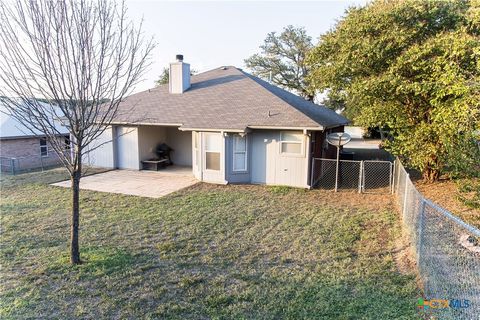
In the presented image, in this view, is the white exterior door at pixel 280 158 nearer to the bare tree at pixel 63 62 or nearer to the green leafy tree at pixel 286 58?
the bare tree at pixel 63 62

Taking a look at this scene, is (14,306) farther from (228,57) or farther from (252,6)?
(228,57)

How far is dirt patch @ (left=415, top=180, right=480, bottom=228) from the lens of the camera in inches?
298

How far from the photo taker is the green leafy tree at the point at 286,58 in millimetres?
33500

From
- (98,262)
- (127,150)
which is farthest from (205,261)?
(127,150)

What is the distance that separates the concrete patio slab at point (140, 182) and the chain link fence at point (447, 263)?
7666mm

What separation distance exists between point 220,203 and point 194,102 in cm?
673

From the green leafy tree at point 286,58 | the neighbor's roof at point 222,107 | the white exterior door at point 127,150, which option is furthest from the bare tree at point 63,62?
A: the green leafy tree at point 286,58

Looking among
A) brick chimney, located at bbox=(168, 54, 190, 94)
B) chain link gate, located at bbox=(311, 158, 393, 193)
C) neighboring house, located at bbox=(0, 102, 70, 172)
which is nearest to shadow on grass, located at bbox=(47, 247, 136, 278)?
chain link gate, located at bbox=(311, 158, 393, 193)

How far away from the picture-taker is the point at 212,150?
1218 cm

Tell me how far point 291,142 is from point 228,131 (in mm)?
2404

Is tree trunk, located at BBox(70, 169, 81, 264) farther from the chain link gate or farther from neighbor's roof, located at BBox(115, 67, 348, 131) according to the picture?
the chain link gate

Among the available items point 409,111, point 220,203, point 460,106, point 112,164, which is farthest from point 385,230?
point 112,164

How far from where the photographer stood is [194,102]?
14.5 meters

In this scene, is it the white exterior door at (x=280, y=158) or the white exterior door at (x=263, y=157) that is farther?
the white exterior door at (x=263, y=157)
